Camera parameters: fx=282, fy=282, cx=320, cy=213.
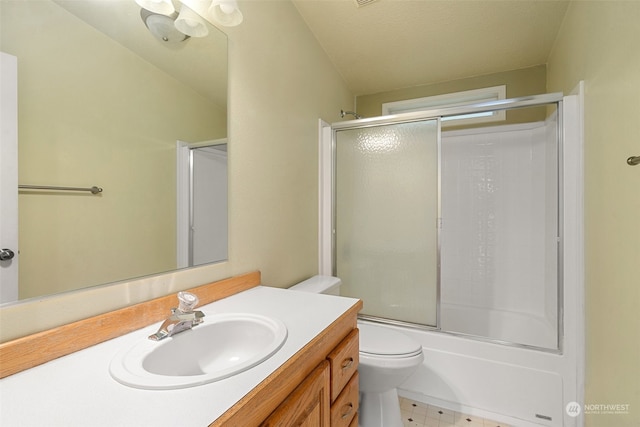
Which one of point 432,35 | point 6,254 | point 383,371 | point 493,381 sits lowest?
point 493,381

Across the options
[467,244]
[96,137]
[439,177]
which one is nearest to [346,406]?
[96,137]

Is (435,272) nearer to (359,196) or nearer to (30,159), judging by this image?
(359,196)

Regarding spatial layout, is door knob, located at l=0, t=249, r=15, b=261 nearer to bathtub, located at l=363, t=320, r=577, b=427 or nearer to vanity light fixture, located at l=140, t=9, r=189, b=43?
vanity light fixture, located at l=140, t=9, r=189, b=43

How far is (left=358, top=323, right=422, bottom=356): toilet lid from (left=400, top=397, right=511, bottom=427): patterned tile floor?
51 centimetres

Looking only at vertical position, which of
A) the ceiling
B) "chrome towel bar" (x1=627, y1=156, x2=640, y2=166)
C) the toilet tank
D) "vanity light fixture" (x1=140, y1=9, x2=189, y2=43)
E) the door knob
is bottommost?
the toilet tank

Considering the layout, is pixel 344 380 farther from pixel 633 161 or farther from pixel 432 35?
pixel 432 35

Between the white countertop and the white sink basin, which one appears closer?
the white countertop

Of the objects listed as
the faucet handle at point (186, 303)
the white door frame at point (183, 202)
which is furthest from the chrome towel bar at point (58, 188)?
the faucet handle at point (186, 303)

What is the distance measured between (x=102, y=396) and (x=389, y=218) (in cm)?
181

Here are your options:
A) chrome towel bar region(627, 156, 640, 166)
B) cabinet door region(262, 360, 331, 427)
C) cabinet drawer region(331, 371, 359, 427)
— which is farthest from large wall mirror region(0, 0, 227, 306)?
chrome towel bar region(627, 156, 640, 166)

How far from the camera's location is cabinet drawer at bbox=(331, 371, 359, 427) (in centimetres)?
88

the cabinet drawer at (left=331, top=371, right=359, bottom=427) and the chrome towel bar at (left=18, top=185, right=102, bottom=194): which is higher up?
the chrome towel bar at (left=18, top=185, right=102, bottom=194)

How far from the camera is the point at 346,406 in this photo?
961 millimetres

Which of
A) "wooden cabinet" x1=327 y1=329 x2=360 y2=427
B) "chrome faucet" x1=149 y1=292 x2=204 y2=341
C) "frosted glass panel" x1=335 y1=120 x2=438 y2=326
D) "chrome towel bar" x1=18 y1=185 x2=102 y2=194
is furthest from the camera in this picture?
"frosted glass panel" x1=335 y1=120 x2=438 y2=326
